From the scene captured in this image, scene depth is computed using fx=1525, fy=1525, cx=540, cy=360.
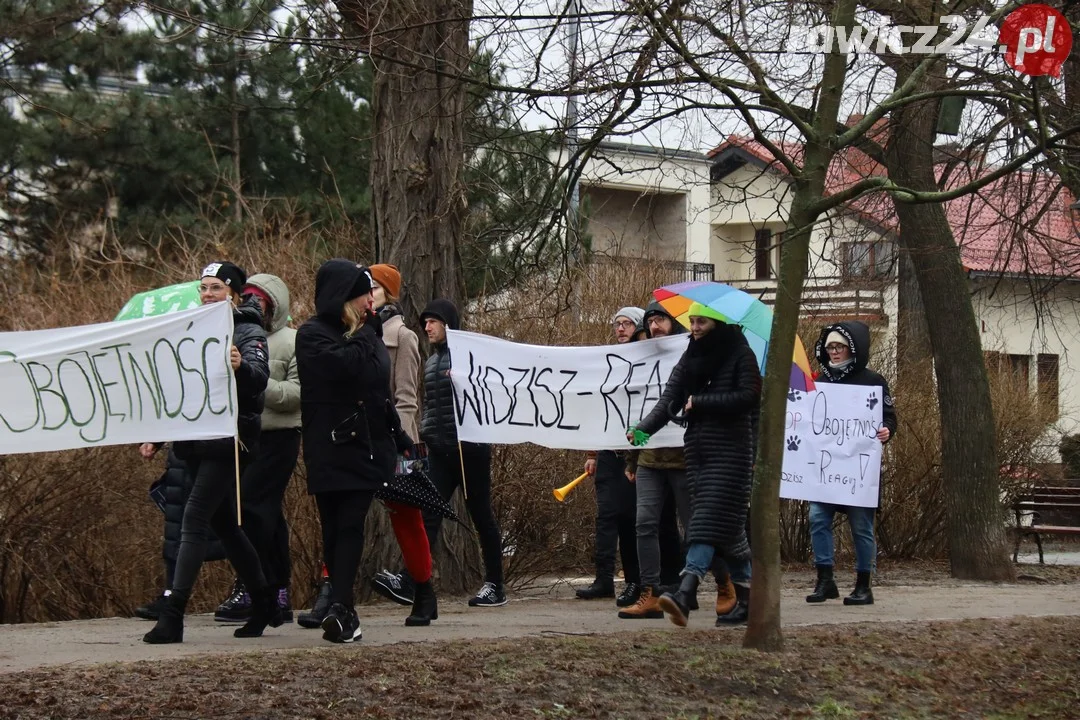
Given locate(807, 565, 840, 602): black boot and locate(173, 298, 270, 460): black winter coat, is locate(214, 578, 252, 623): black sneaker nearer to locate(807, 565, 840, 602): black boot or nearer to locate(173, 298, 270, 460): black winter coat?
locate(173, 298, 270, 460): black winter coat

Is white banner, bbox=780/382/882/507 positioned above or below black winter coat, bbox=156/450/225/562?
above

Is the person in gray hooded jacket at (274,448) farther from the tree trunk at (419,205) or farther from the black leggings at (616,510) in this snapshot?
the black leggings at (616,510)

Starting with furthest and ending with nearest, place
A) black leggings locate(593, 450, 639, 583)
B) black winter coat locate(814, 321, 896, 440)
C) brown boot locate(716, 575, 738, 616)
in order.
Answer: black winter coat locate(814, 321, 896, 440) → black leggings locate(593, 450, 639, 583) → brown boot locate(716, 575, 738, 616)

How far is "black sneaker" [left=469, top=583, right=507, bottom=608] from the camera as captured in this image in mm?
9891

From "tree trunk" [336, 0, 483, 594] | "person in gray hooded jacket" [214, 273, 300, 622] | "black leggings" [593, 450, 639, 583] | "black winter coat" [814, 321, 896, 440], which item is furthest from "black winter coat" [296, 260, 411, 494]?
"black winter coat" [814, 321, 896, 440]

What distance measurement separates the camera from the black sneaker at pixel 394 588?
8930mm

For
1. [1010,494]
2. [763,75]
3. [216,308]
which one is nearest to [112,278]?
[216,308]

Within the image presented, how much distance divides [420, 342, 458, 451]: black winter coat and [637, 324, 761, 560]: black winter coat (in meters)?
1.59

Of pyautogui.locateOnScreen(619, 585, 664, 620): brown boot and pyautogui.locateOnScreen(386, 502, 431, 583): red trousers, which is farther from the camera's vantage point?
pyautogui.locateOnScreen(619, 585, 664, 620): brown boot

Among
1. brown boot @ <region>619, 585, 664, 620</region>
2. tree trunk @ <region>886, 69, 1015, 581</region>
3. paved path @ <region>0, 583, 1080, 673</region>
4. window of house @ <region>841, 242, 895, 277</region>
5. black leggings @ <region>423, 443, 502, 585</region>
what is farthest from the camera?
window of house @ <region>841, 242, 895, 277</region>

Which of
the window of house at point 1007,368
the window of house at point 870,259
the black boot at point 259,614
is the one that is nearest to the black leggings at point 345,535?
the black boot at point 259,614

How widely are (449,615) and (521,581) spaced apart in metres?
3.41

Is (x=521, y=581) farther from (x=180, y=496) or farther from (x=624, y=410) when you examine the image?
(x=180, y=496)

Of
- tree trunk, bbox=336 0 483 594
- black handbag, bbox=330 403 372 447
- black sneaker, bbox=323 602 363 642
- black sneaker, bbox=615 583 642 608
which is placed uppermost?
tree trunk, bbox=336 0 483 594
